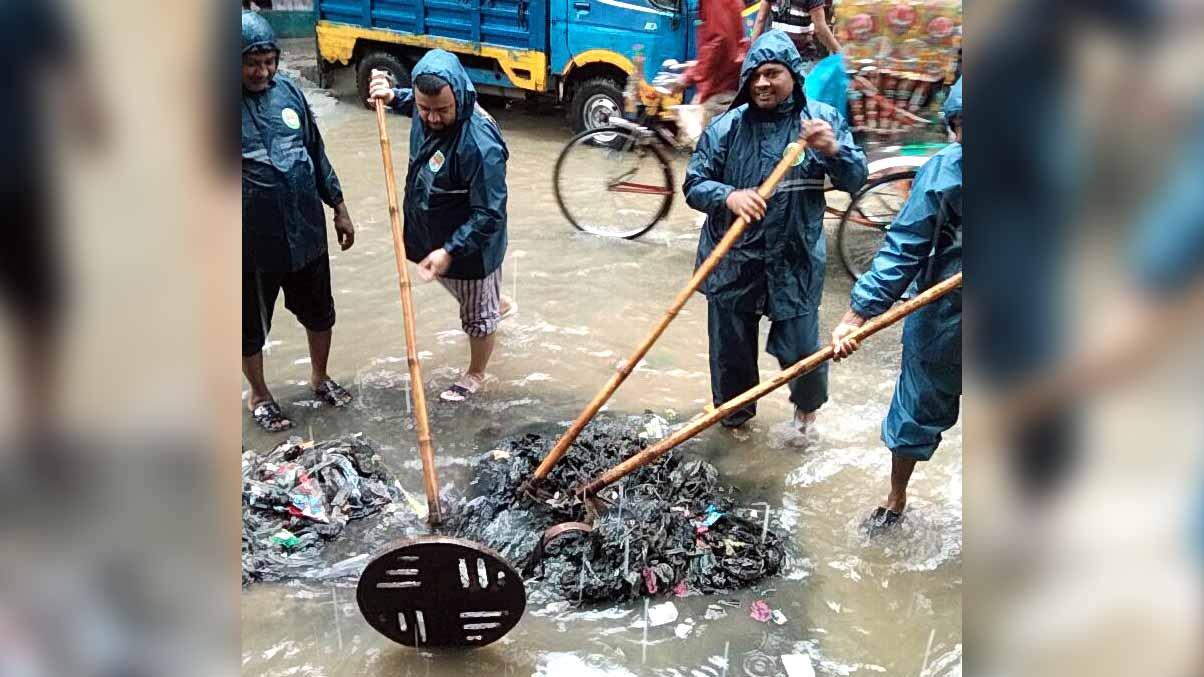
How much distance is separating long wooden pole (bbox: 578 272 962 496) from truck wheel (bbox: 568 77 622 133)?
648 centimetres

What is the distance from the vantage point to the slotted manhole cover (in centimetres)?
305

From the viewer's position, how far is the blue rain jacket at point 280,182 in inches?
158

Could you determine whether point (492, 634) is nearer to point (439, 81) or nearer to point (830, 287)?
point (439, 81)

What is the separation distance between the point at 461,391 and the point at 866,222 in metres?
3.13

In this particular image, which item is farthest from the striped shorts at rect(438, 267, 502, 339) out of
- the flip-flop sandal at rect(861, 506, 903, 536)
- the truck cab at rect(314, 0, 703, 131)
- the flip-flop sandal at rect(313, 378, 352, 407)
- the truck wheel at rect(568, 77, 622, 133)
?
the truck wheel at rect(568, 77, 622, 133)

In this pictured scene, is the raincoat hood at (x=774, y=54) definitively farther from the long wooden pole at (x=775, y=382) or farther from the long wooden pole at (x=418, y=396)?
the long wooden pole at (x=418, y=396)

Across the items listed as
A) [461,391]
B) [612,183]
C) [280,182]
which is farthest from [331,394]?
Answer: [612,183]

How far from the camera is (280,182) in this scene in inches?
162

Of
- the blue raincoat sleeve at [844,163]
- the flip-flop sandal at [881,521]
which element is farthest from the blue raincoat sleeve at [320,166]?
the flip-flop sandal at [881,521]

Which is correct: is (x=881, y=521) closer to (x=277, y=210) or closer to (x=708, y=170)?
(x=708, y=170)

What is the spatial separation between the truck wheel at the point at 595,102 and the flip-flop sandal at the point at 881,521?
635 cm
